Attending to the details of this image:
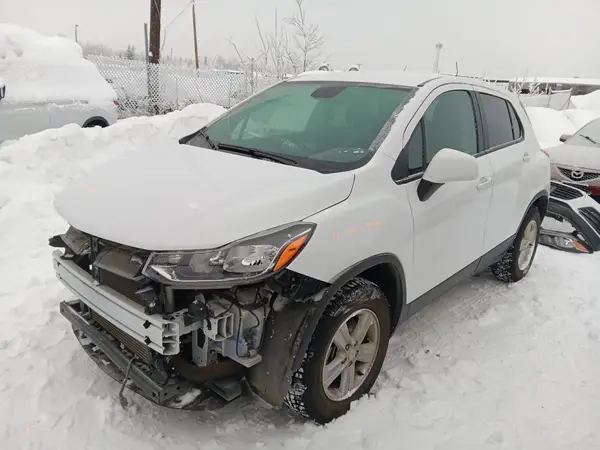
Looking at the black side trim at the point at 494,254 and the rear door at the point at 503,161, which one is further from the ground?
the rear door at the point at 503,161

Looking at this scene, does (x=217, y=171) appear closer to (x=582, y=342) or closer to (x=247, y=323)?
(x=247, y=323)

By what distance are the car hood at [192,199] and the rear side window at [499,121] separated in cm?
190

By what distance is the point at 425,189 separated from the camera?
10.1ft

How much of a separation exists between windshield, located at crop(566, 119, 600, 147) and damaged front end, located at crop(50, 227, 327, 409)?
26.2ft

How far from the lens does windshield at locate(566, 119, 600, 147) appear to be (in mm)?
8570

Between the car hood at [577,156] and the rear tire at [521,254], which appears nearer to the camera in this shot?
the rear tire at [521,254]

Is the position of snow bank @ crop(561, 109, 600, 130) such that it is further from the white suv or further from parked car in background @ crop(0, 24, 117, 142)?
the white suv

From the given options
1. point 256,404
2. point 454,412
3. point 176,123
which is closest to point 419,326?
point 454,412

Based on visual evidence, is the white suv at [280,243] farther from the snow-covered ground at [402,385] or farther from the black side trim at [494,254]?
the black side trim at [494,254]

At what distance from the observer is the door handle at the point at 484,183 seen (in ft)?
12.2

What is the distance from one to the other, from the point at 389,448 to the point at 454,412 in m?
0.54

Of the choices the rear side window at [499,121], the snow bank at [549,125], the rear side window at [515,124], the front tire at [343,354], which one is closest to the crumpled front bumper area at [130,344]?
the front tire at [343,354]

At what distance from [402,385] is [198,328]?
1.49 metres

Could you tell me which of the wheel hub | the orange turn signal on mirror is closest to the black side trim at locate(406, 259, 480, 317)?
the wheel hub
